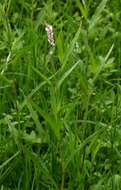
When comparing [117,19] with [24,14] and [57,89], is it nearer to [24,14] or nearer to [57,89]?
[24,14]

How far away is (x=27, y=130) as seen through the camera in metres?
2.45

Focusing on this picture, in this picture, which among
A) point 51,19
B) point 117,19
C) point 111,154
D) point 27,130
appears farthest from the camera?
point 117,19

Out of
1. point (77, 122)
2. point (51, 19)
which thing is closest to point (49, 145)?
point (77, 122)

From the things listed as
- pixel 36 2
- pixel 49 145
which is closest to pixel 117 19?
pixel 36 2

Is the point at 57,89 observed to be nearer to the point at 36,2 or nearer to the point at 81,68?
the point at 81,68

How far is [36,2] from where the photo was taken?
3.30 metres

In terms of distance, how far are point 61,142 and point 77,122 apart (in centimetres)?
26

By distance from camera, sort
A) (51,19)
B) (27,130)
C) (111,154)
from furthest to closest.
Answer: (51,19) → (27,130) → (111,154)

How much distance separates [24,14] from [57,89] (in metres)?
1.46

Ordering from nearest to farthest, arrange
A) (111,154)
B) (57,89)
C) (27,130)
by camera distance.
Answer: (57,89), (111,154), (27,130)

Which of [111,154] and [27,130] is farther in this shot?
[27,130]

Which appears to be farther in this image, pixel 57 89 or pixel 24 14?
pixel 24 14

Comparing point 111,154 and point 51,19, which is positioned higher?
point 51,19

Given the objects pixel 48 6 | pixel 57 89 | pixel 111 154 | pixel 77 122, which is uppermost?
pixel 48 6
